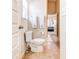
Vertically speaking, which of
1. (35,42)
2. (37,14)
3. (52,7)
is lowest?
(35,42)

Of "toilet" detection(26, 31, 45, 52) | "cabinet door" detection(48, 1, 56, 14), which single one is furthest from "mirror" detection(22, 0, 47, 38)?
"cabinet door" detection(48, 1, 56, 14)

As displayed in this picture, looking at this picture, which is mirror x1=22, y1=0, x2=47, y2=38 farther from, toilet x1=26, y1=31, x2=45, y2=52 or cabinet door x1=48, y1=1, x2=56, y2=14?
cabinet door x1=48, y1=1, x2=56, y2=14

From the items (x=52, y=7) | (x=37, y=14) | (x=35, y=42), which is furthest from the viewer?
(x=52, y=7)

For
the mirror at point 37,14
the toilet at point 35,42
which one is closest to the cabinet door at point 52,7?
the mirror at point 37,14

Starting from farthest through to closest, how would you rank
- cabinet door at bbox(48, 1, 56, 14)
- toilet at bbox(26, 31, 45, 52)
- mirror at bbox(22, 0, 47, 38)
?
cabinet door at bbox(48, 1, 56, 14), mirror at bbox(22, 0, 47, 38), toilet at bbox(26, 31, 45, 52)

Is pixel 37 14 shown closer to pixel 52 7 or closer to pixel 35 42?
pixel 35 42

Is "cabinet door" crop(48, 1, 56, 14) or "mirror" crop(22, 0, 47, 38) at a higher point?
"cabinet door" crop(48, 1, 56, 14)

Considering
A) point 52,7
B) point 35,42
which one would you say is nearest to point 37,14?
point 35,42

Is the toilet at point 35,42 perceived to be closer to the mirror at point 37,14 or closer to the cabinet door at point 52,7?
the mirror at point 37,14

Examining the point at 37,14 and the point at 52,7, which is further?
the point at 52,7
